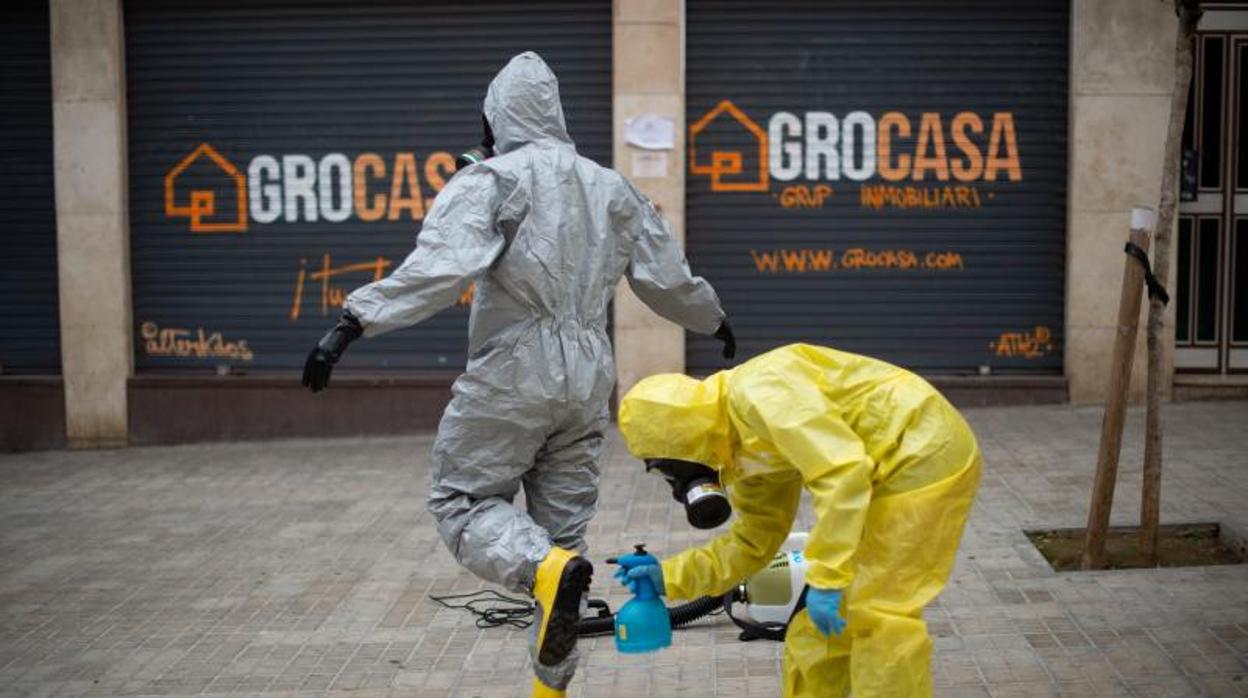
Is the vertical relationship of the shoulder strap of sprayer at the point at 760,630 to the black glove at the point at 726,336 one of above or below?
below

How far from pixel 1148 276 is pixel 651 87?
4.76m

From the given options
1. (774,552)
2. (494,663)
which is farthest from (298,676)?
(774,552)

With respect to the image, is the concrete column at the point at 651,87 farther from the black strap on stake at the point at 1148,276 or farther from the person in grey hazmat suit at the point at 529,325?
the person in grey hazmat suit at the point at 529,325

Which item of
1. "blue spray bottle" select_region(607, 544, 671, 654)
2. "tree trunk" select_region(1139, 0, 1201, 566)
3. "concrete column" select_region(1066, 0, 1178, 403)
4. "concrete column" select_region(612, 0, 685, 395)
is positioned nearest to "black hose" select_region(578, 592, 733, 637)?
"blue spray bottle" select_region(607, 544, 671, 654)

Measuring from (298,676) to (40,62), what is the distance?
22.9ft

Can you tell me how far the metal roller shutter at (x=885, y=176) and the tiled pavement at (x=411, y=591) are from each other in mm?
1194

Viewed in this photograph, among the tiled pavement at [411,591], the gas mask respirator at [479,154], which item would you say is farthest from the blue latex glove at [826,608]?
the gas mask respirator at [479,154]

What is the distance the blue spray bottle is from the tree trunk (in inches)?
113

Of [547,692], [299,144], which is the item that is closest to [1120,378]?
[547,692]

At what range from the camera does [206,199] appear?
36.1 feet

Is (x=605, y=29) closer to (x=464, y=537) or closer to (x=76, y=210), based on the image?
(x=76, y=210)

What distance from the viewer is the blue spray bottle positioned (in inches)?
177

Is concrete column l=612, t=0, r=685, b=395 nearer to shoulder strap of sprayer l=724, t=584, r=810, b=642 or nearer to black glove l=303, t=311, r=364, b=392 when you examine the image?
shoulder strap of sprayer l=724, t=584, r=810, b=642

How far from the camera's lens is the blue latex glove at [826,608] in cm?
400
